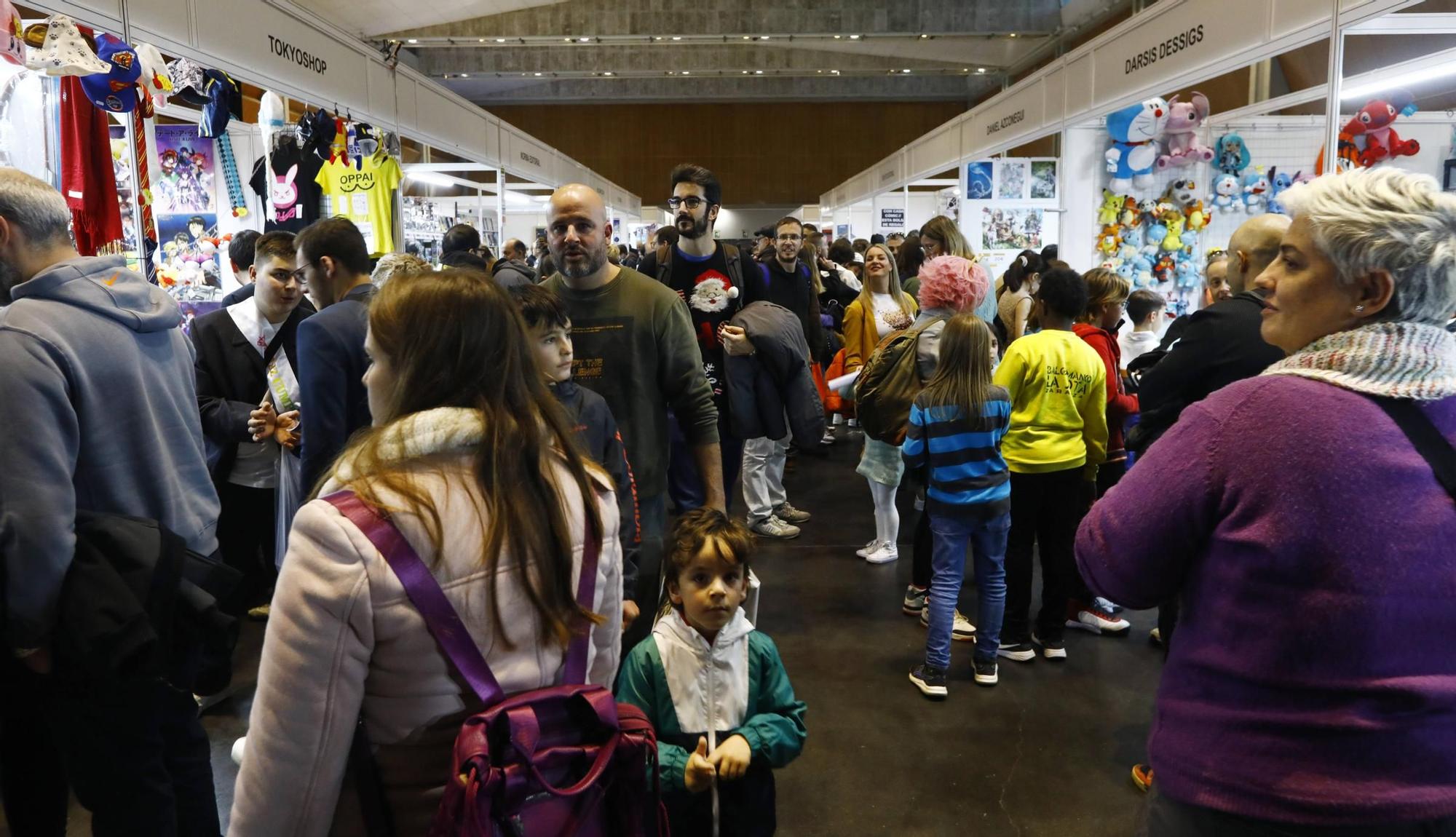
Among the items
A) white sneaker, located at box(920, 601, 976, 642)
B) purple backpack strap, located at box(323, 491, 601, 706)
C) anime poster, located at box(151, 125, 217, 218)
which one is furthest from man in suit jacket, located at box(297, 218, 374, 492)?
anime poster, located at box(151, 125, 217, 218)

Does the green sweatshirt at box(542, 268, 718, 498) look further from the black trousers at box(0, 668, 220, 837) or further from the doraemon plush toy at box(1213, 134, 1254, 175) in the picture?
the doraemon plush toy at box(1213, 134, 1254, 175)

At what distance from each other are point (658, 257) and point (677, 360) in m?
1.13

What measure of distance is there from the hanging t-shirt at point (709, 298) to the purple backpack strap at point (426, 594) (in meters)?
2.58

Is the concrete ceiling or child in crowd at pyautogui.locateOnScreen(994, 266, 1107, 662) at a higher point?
the concrete ceiling

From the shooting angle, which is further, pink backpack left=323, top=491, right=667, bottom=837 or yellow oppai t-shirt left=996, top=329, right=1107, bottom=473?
yellow oppai t-shirt left=996, top=329, right=1107, bottom=473

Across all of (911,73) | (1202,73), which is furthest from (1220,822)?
(911,73)

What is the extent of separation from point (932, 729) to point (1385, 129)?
337 cm

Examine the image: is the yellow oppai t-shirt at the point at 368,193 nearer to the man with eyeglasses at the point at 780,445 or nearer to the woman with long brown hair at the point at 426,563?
the man with eyeglasses at the point at 780,445

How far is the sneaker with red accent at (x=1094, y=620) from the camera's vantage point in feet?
13.3

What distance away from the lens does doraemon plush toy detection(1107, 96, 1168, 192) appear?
6.08 m

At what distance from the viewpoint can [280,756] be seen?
1.11 meters

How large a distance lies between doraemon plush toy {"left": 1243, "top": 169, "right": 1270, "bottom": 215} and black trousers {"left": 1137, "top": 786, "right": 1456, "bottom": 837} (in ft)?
16.6

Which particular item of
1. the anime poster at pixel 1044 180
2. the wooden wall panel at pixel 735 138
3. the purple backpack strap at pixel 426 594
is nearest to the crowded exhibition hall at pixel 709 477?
the purple backpack strap at pixel 426 594

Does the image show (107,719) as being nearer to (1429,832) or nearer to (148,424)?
(148,424)
